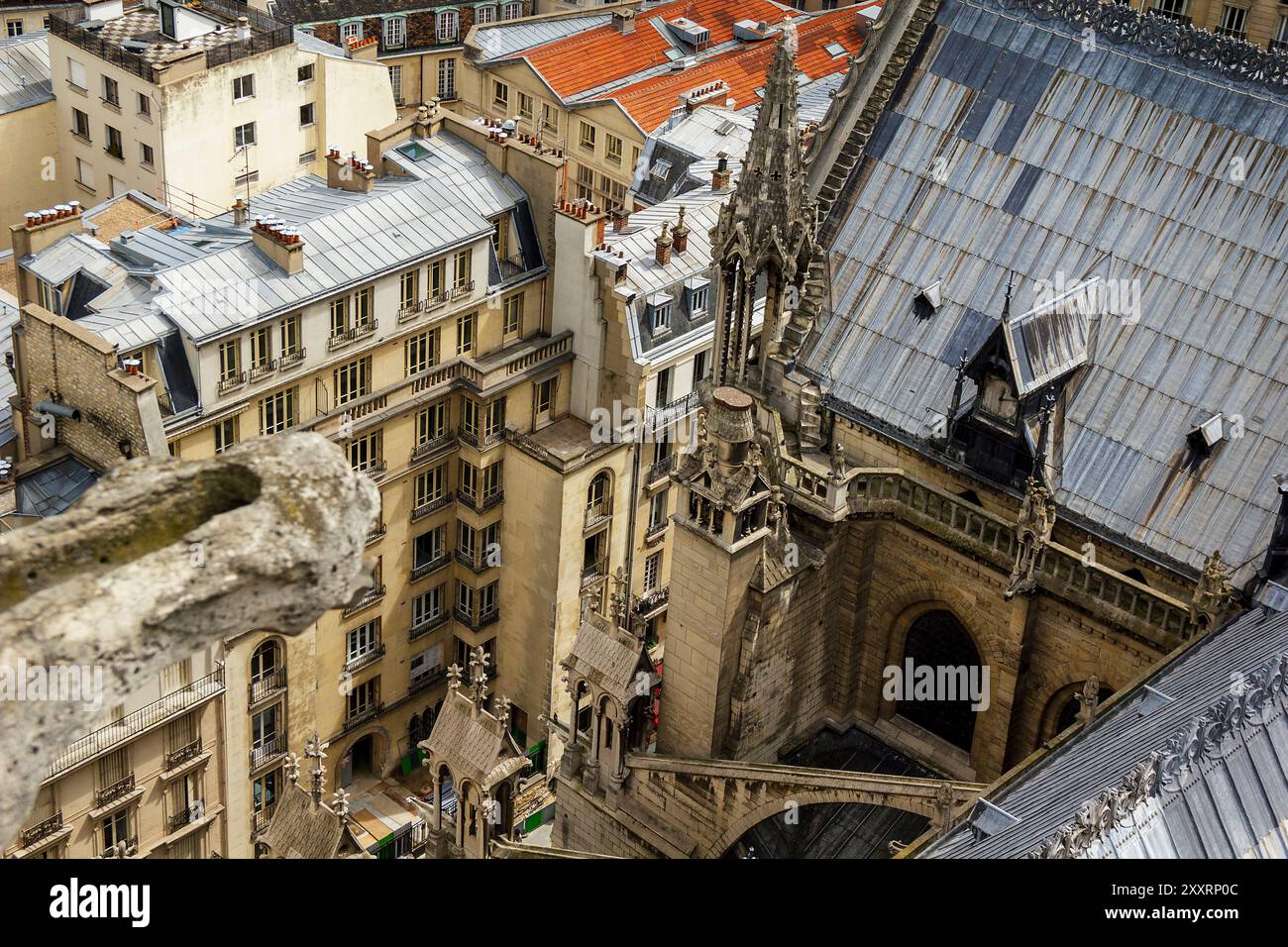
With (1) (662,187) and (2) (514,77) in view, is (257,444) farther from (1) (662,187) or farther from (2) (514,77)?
(2) (514,77)

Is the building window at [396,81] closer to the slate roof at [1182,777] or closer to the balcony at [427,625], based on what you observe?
the balcony at [427,625]

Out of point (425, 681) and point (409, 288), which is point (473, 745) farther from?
point (425, 681)

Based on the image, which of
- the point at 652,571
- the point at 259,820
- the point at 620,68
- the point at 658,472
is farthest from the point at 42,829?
the point at 620,68

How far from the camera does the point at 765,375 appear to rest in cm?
6362

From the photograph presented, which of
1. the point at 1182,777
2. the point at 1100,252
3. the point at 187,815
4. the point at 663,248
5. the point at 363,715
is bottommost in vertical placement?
the point at 363,715

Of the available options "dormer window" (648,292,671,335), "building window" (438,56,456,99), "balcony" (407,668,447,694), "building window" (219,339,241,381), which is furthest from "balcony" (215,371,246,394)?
"building window" (438,56,456,99)

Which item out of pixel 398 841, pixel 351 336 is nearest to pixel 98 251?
pixel 351 336

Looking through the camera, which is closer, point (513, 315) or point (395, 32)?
point (513, 315)

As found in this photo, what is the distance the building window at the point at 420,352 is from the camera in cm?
8262

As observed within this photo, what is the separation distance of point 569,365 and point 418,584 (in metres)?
11.0

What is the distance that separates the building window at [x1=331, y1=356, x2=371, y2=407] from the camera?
262ft

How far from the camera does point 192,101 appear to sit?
9369 centimetres

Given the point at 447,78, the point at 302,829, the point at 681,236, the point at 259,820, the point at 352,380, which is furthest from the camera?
the point at 447,78

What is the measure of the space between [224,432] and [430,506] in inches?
480
